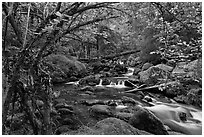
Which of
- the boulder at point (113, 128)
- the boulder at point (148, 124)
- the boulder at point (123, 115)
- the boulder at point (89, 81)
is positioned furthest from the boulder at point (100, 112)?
the boulder at point (89, 81)

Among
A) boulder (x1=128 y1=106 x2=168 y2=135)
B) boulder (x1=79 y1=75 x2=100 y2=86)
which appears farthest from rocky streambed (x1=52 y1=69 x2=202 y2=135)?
boulder (x1=79 y1=75 x2=100 y2=86)

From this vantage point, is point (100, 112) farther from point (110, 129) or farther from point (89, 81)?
point (89, 81)

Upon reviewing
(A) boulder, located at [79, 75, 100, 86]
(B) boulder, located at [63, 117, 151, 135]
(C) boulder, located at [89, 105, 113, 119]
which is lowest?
(C) boulder, located at [89, 105, 113, 119]

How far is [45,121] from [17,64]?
58 cm

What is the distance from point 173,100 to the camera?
6.20 metres

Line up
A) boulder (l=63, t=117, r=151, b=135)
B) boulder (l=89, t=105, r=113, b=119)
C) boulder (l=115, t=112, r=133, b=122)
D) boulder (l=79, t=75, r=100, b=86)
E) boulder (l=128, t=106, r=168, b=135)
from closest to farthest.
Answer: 1. boulder (l=63, t=117, r=151, b=135)
2. boulder (l=128, t=106, r=168, b=135)
3. boulder (l=115, t=112, r=133, b=122)
4. boulder (l=89, t=105, r=113, b=119)
5. boulder (l=79, t=75, r=100, b=86)

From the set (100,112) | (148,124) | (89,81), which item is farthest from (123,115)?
(89,81)

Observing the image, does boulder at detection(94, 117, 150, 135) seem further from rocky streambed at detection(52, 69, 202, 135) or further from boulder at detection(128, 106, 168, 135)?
boulder at detection(128, 106, 168, 135)

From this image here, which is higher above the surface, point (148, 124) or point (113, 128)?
point (113, 128)

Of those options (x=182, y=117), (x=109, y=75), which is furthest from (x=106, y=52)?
(x=182, y=117)

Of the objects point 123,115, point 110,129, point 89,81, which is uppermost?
point 110,129

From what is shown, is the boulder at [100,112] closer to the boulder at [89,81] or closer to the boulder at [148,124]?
the boulder at [148,124]

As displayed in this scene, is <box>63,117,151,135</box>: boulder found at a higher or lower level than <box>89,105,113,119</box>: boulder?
higher

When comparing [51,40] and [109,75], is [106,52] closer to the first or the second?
[109,75]
